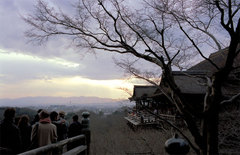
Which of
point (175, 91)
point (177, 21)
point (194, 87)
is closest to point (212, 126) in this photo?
point (175, 91)

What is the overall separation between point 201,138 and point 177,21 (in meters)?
3.90

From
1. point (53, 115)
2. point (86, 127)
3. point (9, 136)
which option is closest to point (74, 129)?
point (86, 127)

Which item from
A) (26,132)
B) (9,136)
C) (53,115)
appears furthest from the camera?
(53,115)

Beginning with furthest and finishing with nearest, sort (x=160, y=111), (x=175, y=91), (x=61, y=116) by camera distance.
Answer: (x=160, y=111), (x=175, y=91), (x=61, y=116)

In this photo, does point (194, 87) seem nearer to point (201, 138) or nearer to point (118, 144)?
point (201, 138)

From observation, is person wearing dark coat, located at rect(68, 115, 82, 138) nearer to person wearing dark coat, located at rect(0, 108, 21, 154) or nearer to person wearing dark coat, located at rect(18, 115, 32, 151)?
person wearing dark coat, located at rect(18, 115, 32, 151)

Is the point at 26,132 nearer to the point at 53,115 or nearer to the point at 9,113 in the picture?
the point at 53,115

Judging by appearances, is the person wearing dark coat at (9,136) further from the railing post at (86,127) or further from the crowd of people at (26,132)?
the railing post at (86,127)

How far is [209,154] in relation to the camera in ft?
16.7

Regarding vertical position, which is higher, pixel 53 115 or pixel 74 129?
pixel 53 115

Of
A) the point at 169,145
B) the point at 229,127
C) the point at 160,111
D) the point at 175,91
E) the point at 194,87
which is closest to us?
the point at 169,145

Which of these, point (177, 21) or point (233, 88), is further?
point (233, 88)

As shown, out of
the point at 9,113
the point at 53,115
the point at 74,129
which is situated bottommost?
the point at 74,129

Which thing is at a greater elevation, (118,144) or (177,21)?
(177,21)
